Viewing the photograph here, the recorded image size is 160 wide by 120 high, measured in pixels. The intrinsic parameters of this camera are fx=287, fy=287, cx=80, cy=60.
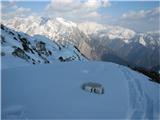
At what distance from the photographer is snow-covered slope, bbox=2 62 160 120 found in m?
15.6

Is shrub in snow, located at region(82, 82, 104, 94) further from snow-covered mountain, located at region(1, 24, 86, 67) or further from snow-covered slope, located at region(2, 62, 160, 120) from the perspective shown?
snow-covered mountain, located at region(1, 24, 86, 67)

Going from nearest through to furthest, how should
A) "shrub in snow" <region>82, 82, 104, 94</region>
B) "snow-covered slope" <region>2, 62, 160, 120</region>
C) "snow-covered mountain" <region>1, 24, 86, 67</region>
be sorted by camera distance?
"snow-covered slope" <region>2, 62, 160, 120</region> → "shrub in snow" <region>82, 82, 104, 94</region> → "snow-covered mountain" <region>1, 24, 86, 67</region>

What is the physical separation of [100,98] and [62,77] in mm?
4674

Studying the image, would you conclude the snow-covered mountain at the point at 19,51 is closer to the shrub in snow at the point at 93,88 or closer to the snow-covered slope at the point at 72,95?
the snow-covered slope at the point at 72,95

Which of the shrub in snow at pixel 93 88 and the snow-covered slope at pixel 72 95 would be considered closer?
the snow-covered slope at pixel 72 95

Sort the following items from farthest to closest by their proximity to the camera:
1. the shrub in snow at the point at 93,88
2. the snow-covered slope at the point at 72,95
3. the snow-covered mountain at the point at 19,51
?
the snow-covered mountain at the point at 19,51 < the shrub in snow at the point at 93,88 < the snow-covered slope at the point at 72,95

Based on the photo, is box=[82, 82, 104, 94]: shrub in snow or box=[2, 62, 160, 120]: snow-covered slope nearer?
box=[2, 62, 160, 120]: snow-covered slope

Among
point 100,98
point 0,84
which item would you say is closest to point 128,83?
point 100,98

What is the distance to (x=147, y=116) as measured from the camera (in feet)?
53.4

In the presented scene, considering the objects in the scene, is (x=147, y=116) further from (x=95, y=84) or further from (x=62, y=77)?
(x=62, y=77)

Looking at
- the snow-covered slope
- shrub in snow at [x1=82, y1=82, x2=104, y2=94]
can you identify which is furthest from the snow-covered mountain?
shrub in snow at [x1=82, y1=82, x2=104, y2=94]

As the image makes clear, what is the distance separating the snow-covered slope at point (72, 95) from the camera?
15562mm

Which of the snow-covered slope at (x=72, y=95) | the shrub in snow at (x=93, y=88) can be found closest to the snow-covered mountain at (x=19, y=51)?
the snow-covered slope at (x=72, y=95)

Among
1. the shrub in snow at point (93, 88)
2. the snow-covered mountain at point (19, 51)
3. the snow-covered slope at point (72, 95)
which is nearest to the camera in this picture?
the snow-covered slope at point (72, 95)
